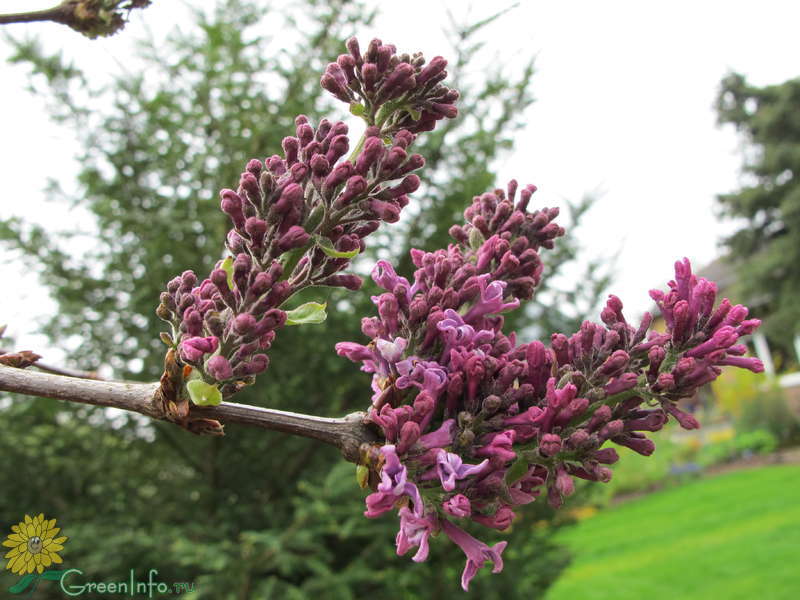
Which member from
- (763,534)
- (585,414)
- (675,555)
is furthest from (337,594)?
(763,534)

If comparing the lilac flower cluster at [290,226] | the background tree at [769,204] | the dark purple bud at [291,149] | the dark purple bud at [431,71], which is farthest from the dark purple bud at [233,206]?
the background tree at [769,204]

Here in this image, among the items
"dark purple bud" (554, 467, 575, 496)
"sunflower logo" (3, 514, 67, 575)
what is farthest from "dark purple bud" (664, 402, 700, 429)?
"sunflower logo" (3, 514, 67, 575)

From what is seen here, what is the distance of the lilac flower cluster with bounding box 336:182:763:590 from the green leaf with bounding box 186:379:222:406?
9.9 inches

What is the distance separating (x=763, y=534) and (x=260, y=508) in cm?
887

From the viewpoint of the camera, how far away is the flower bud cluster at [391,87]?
1.21m

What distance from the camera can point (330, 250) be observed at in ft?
3.75

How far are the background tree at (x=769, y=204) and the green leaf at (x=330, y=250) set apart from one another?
82.4ft

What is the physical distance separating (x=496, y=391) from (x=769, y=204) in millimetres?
28100

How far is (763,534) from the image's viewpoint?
1055 cm

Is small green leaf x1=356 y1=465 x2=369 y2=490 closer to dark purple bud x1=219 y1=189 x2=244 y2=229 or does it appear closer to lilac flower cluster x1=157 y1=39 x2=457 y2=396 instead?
lilac flower cluster x1=157 y1=39 x2=457 y2=396

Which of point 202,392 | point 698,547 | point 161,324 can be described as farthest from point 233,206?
point 698,547

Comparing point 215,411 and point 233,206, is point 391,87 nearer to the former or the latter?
point 233,206

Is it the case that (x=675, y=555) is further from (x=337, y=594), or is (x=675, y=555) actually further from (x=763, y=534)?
(x=337, y=594)

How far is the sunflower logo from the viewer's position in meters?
1.37
